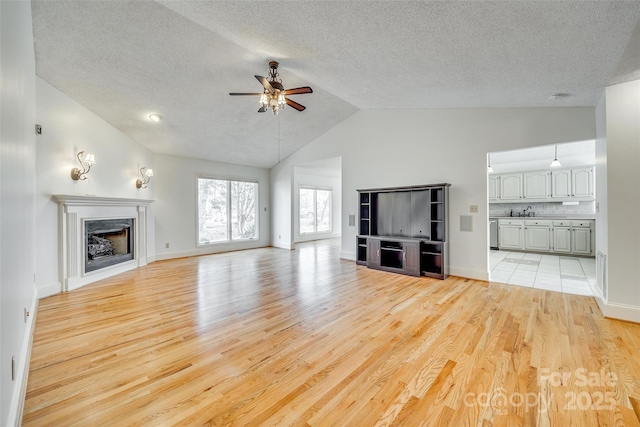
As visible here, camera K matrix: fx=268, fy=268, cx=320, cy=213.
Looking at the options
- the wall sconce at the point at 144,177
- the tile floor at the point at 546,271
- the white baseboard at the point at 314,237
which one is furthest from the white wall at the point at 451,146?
the wall sconce at the point at 144,177

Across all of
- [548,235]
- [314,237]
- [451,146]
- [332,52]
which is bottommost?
[314,237]

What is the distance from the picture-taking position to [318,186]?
997 centimetres

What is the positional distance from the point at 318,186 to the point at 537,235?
21.6 feet

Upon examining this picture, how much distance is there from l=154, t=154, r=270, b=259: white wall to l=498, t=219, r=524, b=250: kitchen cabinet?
7.51 meters

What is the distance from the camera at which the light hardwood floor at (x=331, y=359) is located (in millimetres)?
1610

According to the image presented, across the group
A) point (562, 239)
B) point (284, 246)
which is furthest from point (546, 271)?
point (284, 246)

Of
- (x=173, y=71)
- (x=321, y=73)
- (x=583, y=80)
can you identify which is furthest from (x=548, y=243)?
(x=173, y=71)

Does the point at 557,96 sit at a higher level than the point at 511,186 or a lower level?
higher

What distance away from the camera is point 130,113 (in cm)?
471

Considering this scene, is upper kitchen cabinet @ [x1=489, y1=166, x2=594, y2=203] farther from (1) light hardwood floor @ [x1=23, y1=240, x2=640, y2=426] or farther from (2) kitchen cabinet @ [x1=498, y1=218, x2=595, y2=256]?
(1) light hardwood floor @ [x1=23, y1=240, x2=640, y2=426]

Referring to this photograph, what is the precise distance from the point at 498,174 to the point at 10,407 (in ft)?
30.9

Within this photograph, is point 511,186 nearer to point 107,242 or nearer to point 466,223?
point 466,223

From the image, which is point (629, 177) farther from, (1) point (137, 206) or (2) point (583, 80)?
(1) point (137, 206)

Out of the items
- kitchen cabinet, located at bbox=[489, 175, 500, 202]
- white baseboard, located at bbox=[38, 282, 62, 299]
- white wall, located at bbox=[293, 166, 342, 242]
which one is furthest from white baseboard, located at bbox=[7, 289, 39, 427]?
kitchen cabinet, located at bbox=[489, 175, 500, 202]
